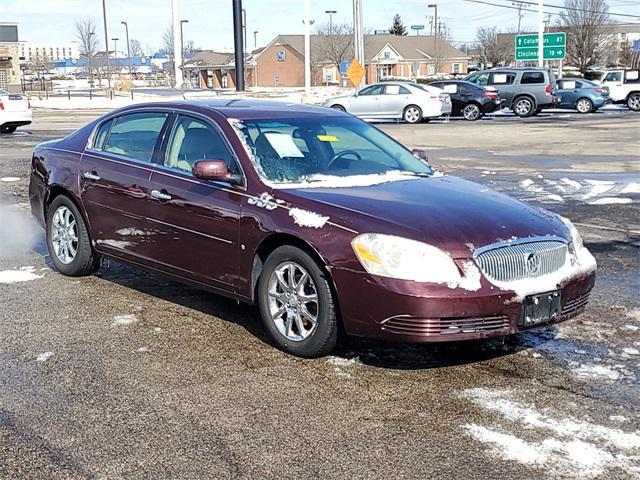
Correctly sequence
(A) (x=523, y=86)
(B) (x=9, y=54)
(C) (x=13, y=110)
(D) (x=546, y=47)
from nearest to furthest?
(C) (x=13, y=110) < (A) (x=523, y=86) < (D) (x=546, y=47) < (B) (x=9, y=54)

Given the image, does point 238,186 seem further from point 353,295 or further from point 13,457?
point 13,457

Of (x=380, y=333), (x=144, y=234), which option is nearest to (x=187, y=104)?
(x=144, y=234)

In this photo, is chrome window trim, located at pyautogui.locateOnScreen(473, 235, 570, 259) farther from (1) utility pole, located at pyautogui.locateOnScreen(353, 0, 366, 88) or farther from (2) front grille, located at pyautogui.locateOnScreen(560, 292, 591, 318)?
(1) utility pole, located at pyautogui.locateOnScreen(353, 0, 366, 88)

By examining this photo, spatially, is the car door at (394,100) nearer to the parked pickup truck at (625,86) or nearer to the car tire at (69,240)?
the parked pickup truck at (625,86)

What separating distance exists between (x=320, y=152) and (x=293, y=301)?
1306 mm

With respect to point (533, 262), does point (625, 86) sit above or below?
above

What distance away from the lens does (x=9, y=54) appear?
80.9 meters

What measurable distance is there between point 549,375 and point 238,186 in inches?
89.2

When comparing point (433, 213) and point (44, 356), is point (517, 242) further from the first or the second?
point (44, 356)

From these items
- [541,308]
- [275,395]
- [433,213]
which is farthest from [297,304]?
[541,308]

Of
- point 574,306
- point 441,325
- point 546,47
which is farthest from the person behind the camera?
point 546,47

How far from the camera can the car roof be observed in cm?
629

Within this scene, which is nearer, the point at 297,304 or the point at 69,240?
the point at 297,304

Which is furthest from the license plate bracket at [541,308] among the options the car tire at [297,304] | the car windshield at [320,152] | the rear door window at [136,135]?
the rear door window at [136,135]
